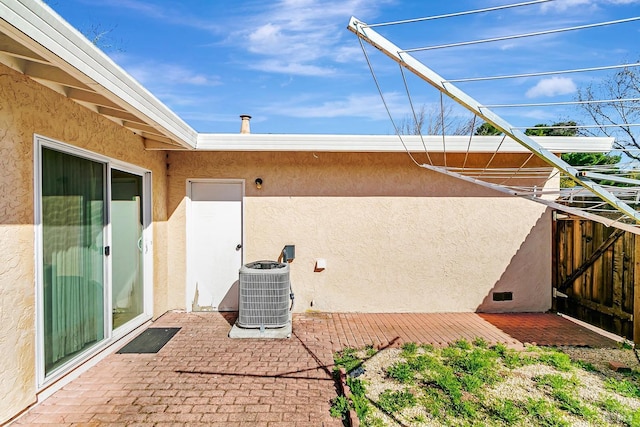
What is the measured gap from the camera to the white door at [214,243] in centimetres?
627

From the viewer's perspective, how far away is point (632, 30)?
5.54 metres

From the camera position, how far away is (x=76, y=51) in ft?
8.42

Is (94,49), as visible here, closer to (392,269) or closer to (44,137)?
(44,137)

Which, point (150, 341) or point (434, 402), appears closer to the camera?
point (434, 402)

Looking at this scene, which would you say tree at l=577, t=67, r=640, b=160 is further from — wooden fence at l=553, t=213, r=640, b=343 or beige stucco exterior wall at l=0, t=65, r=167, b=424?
beige stucco exterior wall at l=0, t=65, r=167, b=424

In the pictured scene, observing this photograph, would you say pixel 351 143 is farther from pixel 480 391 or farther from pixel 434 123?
pixel 434 123

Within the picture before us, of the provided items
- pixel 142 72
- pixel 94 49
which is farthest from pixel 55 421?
pixel 142 72

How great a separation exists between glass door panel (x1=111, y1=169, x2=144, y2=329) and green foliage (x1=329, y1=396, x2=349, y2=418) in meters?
3.28

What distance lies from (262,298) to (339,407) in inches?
88.7

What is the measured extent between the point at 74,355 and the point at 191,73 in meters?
8.51

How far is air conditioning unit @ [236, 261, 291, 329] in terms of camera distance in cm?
513

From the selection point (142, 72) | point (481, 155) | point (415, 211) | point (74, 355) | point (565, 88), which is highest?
point (565, 88)

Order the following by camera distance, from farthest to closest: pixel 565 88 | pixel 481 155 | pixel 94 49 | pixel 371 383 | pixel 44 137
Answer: pixel 565 88
pixel 481 155
pixel 371 383
pixel 44 137
pixel 94 49

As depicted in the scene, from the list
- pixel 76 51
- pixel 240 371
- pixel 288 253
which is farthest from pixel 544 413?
pixel 76 51
